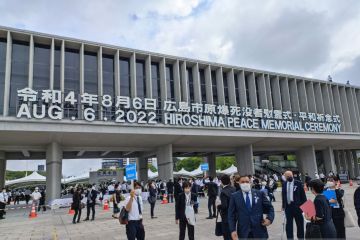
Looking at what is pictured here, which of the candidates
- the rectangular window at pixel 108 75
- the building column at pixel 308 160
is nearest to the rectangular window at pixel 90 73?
the rectangular window at pixel 108 75

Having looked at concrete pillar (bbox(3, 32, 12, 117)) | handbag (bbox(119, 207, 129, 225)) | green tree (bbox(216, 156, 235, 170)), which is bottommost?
handbag (bbox(119, 207, 129, 225))

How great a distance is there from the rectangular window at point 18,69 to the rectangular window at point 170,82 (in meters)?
12.8

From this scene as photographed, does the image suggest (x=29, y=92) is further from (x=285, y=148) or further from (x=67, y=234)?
(x=285, y=148)

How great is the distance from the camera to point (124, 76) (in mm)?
29672

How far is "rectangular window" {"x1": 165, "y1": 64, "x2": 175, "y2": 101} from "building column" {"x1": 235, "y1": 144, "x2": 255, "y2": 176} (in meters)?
9.57

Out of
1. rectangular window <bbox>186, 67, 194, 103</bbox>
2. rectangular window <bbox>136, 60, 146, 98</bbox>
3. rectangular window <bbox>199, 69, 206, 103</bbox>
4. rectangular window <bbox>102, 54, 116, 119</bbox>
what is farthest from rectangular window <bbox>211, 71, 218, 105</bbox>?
rectangular window <bbox>102, 54, 116, 119</bbox>

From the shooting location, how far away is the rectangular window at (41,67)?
84.4ft

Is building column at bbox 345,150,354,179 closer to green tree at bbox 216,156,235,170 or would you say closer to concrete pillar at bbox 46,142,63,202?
green tree at bbox 216,156,235,170

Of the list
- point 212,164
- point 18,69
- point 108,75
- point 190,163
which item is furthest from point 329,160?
point 190,163

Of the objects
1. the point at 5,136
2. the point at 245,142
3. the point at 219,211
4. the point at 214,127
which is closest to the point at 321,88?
the point at 245,142

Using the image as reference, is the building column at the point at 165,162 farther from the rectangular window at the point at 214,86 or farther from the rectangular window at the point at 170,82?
the rectangular window at the point at 214,86

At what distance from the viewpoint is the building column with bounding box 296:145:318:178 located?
37375 mm

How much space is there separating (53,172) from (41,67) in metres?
9.03

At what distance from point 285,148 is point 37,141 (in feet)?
93.4
